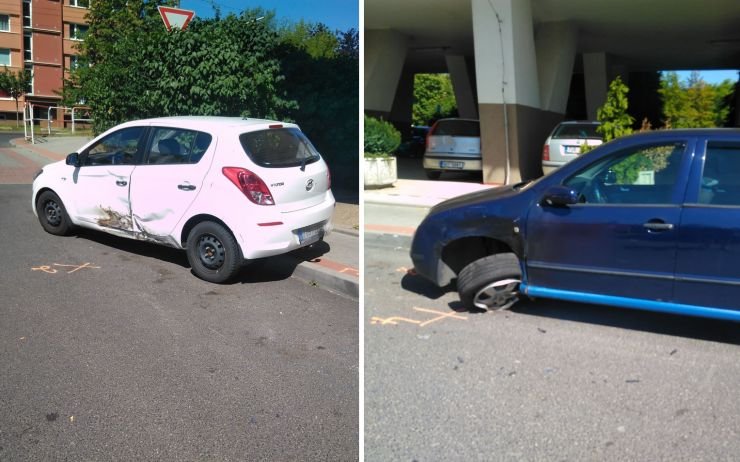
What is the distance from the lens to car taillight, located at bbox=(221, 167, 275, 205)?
466cm

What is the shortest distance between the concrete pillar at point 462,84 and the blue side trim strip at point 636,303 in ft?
58.8

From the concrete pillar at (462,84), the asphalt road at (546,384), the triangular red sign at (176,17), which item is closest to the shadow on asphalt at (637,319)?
the asphalt road at (546,384)

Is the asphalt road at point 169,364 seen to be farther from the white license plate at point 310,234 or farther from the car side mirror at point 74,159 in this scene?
the car side mirror at point 74,159

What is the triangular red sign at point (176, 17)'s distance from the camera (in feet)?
17.0

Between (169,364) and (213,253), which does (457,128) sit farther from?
(169,364)

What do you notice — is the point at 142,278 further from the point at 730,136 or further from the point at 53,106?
the point at 730,136

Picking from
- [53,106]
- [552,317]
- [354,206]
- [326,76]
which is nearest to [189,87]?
[53,106]

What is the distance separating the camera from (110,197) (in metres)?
5.65

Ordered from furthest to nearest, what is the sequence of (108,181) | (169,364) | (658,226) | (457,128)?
(457,128) < (108,181) < (658,226) < (169,364)

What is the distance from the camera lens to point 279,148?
4.44 metres

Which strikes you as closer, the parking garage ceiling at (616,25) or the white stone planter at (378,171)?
the white stone planter at (378,171)

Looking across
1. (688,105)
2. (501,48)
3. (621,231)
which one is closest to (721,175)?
(621,231)

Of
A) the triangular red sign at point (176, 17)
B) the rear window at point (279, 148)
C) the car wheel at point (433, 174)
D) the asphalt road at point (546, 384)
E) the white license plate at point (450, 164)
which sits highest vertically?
the triangular red sign at point (176, 17)

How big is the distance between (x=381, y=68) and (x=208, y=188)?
1141cm
